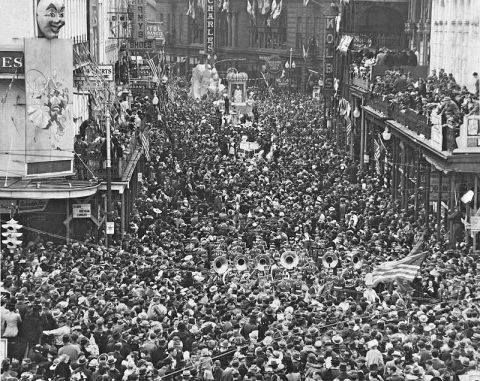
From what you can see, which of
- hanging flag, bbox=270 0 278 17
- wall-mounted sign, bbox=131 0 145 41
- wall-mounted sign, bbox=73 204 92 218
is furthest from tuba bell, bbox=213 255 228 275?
hanging flag, bbox=270 0 278 17

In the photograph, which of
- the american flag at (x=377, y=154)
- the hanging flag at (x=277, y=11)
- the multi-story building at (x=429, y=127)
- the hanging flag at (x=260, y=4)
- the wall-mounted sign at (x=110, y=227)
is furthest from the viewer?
the hanging flag at (x=260, y=4)

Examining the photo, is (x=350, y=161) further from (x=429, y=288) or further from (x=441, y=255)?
(x=429, y=288)

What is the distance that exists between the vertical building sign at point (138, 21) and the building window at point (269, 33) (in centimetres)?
6323

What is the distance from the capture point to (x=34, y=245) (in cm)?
3775

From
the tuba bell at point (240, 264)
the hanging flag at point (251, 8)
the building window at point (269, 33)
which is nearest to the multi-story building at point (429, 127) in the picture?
the tuba bell at point (240, 264)

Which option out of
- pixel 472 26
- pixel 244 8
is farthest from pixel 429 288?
pixel 244 8

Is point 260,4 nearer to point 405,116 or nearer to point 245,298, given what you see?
point 405,116

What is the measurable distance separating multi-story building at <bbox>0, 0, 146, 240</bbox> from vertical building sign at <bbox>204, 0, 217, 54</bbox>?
83.2 meters

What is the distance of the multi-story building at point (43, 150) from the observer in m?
40.9

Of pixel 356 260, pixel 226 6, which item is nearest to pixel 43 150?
pixel 356 260

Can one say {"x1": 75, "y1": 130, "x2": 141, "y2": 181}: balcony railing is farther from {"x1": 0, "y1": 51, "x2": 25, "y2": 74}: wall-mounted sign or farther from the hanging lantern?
the hanging lantern

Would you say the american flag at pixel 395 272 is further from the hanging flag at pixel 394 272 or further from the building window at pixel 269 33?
the building window at pixel 269 33

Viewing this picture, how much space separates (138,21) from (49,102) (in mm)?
33146

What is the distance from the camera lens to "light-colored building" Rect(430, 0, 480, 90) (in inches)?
2096
